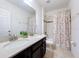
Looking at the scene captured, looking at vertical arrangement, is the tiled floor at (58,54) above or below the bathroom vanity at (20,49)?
below

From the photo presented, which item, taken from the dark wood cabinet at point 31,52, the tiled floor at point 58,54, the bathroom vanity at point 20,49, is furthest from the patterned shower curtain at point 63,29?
the bathroom vanity at point 20,49

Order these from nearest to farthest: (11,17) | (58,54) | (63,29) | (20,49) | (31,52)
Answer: (20,49), (31,52), (11,17), (58,54), (63,29)

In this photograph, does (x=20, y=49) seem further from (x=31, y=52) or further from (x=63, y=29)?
(x=63, y=29)

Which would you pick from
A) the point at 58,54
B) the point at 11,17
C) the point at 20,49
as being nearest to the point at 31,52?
the point at 20,49

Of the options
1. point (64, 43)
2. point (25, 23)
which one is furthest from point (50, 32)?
point (25, 23)

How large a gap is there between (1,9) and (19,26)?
0.70 metres

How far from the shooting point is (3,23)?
1684 millimetres

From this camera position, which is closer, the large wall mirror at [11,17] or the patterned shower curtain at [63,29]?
the large wall mirror at [11,17]

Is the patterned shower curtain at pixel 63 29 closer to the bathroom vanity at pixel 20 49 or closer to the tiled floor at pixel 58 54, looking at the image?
the tiled floor at pixel 58 54

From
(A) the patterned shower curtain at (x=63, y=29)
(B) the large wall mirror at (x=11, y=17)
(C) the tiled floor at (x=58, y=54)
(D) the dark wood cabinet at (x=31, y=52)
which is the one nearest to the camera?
(D) the dark wood cabinet at (x=31, y=52)

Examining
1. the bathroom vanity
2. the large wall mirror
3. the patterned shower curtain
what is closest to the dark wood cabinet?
the bathroom vanity

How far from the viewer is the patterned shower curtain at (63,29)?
3.55 meters

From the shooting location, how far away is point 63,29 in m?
3.73

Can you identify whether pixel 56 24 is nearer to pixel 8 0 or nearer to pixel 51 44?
pixel 51 44
